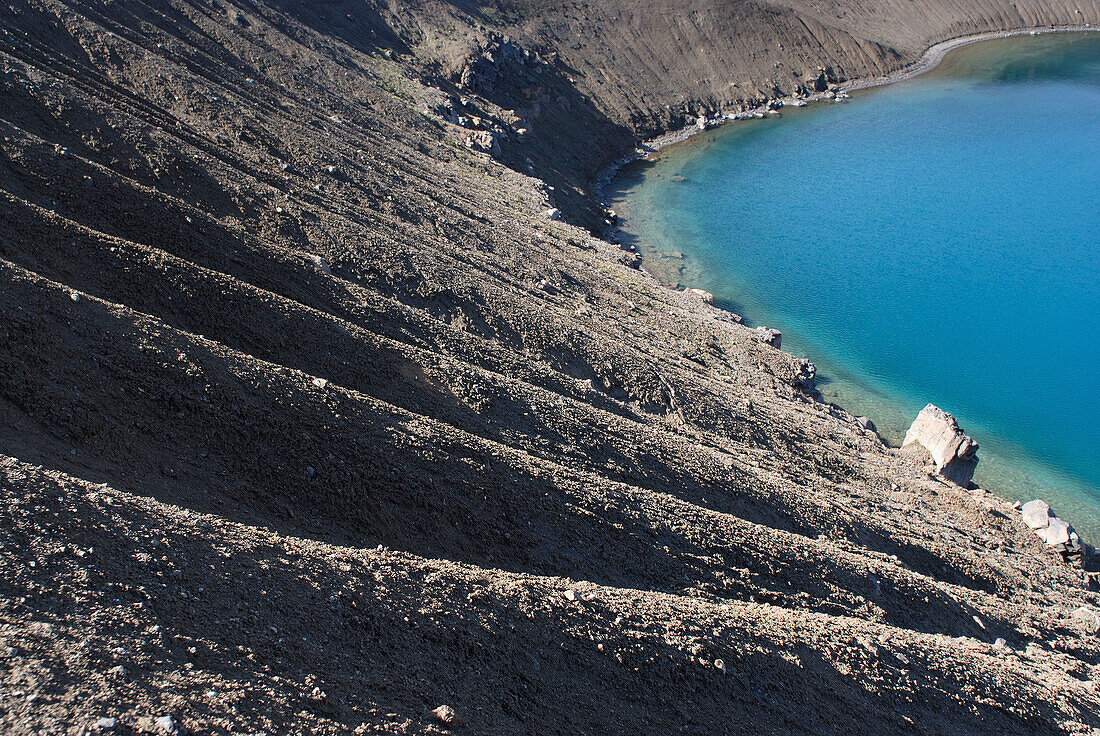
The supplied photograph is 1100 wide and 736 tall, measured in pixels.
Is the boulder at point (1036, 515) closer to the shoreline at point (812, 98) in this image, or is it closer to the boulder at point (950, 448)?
the boulder at point (950, 448)

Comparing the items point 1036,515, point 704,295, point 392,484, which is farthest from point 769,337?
point 392,484

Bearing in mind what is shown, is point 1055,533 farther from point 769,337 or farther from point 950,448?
point 769,337

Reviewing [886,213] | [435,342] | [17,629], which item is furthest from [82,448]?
[886,213]

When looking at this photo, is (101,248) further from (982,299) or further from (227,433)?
(982,299)

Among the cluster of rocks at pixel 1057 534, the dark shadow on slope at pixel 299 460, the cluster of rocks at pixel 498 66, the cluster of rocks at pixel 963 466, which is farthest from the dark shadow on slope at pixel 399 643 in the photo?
the cluster of rocks at pixel 498 66

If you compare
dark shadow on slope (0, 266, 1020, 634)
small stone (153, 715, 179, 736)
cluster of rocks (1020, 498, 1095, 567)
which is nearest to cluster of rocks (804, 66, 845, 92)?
cluster of rocks (1020, 498, 1095, 567)
